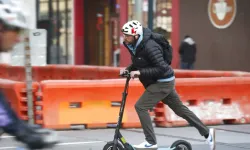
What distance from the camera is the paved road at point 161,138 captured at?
9.20m

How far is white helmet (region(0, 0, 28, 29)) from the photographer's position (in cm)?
318

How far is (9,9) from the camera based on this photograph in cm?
324

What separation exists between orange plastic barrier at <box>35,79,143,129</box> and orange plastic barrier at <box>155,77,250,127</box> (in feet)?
2.20

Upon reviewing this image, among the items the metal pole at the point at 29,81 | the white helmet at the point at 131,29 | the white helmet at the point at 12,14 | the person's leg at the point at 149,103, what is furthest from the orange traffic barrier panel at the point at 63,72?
the white helmet at the point at 12,14

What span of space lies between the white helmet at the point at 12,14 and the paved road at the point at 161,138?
584 cm

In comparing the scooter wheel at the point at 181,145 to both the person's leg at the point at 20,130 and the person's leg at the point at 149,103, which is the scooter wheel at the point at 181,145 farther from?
the person's leg at the point at 20,130

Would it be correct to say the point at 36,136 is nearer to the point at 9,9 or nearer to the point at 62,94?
the point at 9,9

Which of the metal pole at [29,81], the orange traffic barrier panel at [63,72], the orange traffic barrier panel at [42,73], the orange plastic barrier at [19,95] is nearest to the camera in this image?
the metal pole at [29,81]

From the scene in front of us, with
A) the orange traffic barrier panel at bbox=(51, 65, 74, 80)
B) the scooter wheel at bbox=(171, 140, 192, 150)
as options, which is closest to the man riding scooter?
the scooter wheel at bbox=(171, 140, 192, 150)

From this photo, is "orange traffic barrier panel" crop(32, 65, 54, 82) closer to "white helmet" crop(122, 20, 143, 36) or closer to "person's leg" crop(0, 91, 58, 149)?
"white helmet" crop(122, 20, 143, 36)

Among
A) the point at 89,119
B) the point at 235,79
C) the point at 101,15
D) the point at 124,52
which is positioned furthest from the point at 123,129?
the point at 101,15

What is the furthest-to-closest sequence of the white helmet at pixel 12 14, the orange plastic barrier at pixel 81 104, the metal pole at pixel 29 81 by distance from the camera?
the orange plastic barrier at pixel 81 104
the metal pole at pixel 29 81
the white helmet at pixel 12 14

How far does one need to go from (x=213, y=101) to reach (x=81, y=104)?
2541mm

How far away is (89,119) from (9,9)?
772 cm
